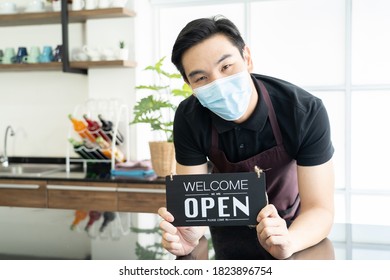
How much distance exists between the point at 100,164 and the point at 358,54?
2.31 meters

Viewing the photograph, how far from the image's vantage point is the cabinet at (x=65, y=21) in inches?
152

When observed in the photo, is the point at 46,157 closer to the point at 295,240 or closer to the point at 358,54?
the point at 358,54

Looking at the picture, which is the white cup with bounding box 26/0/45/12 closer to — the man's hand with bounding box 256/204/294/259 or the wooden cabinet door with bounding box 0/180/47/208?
the wooden cabinet door with bounding box 0/180/47/208

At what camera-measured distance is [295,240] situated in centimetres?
131

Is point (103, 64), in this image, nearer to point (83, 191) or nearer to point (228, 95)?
point (83, 191)

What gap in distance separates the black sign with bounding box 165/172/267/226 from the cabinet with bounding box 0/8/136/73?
2.70 metres

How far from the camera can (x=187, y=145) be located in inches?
69.2

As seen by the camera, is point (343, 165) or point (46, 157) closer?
point (343, 165)

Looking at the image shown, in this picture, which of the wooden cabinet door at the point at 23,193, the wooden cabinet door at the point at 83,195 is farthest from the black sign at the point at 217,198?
the wooden cabinet door at the point at 23,193

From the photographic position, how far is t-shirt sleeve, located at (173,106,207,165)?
5.75ft

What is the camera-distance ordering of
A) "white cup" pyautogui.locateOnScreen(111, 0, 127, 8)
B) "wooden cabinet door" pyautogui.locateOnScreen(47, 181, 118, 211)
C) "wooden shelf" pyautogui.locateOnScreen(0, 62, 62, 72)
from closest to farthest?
"wooden cabinet door" pyautogui.locateOnScreen(47, 181, 118, 211)
"white cup" pyautogui.locateOnScreen(111, 0, 127, 8)
"wooden shelf" pyautogui.locateOnScreen(0, 62, 62, 72)

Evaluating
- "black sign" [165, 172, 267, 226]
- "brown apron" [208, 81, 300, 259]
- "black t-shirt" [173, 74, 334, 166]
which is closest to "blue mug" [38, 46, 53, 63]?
"black t-shirt" [173, 74, 334, 166]

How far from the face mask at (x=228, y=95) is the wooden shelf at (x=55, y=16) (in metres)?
2.45

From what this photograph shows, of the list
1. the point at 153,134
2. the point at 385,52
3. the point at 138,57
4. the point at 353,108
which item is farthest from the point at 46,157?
the point at 385,52
